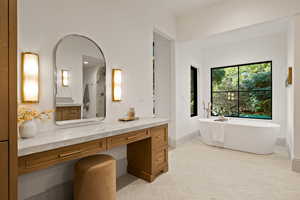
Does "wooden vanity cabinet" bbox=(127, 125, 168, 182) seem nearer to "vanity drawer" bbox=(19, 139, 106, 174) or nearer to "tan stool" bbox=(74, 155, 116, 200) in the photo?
"tan stool" bbox=(74, 155, 116, 200)

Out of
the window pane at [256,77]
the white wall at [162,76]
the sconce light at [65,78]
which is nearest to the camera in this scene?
the sconce light at [65,78]

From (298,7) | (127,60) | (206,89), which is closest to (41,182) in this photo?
(127,60)

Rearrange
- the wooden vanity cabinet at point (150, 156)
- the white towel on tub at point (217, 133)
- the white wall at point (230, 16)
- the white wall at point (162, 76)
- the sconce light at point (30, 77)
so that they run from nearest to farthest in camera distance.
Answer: the sconce light at point (30, 77), the wooden vanity cabinet at point (150, 156), the white wall at point (230, 16), the white towel on tub at point (217, 133), the white wall at point (162, 76)

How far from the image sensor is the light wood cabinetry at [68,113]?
1854 mm

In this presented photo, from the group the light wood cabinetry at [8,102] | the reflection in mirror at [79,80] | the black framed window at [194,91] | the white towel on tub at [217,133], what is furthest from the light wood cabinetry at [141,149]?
the black framed window at [194,91]

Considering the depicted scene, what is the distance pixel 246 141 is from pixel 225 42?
3.01 m

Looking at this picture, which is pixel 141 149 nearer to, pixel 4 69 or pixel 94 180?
pixel 94 180

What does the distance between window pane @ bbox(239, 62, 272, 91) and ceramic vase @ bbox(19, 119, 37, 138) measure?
17.6ft

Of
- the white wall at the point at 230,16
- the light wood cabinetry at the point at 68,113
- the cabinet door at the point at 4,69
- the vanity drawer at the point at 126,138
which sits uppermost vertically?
the white wall at the point at 230,16

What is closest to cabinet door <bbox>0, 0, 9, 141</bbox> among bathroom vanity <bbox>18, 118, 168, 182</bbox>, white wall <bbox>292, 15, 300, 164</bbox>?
bathroom vanity <bbox>18, 118, 168, 182</bbox>

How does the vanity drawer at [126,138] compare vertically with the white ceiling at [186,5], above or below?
below

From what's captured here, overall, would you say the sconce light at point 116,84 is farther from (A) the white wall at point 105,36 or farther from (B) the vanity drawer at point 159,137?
(B) the vanity drawer at point 159,137

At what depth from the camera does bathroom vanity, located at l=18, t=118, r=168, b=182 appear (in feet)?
4.02

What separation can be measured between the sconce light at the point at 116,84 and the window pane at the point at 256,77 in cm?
416
